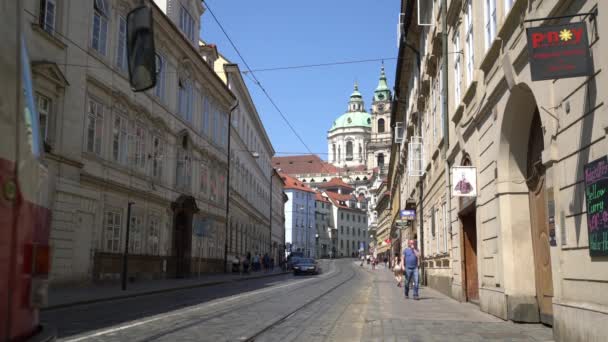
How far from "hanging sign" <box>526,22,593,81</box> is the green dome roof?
184420mm

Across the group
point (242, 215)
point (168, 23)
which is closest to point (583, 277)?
point (168, 23)

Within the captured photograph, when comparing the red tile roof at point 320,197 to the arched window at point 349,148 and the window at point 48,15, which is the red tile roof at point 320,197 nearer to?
the arched window at point 349,148

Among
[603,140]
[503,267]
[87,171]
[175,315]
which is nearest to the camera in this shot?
[603,140]

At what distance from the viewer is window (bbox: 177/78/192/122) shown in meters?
33.8

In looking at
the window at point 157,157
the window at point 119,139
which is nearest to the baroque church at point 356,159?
the window at point 157,157

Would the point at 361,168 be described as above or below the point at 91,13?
above

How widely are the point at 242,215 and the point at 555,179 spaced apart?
4620cm

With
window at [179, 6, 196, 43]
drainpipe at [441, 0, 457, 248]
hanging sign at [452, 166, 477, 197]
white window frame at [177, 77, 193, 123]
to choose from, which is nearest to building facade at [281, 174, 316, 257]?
window at [179, 6, 196, 43]

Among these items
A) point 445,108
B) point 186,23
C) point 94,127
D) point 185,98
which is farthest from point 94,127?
point 186,23

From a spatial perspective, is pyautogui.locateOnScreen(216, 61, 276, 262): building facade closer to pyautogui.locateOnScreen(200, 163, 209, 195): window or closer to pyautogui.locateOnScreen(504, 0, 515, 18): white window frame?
pyautogui.locateOnScreen(200, 163, 209, 195): window

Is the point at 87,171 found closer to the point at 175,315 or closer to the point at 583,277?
the point at 175,315

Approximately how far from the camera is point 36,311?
3301 mm

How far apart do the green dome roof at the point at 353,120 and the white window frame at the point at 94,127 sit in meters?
169

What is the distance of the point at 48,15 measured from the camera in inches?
791
